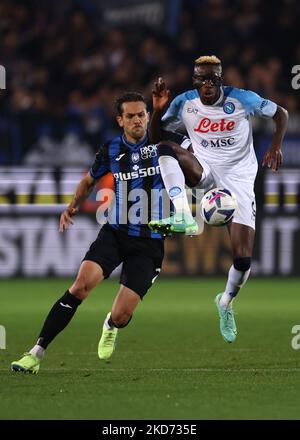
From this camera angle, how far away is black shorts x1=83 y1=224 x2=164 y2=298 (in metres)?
8.37

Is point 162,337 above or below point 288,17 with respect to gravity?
below

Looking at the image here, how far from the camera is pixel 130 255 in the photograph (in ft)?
28.1

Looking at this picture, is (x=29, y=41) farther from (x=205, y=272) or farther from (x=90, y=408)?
(x=90, y=408)

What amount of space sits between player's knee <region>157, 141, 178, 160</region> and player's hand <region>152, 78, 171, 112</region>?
330 mm

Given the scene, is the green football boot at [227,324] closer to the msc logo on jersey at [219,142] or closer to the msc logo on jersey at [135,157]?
the msc logo on jersey at [219,142]

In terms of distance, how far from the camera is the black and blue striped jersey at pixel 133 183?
28.1ft

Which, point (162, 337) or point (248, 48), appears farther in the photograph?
point (248, 48)

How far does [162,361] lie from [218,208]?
1.30 meters

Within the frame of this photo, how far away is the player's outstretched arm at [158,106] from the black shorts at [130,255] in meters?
0.80

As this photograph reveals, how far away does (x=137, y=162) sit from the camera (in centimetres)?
862

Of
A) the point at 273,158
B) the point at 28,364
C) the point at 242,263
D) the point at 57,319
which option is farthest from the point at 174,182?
the point at 28,364

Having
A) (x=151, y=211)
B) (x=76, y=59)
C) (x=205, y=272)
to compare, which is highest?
(x=76, y=59)
